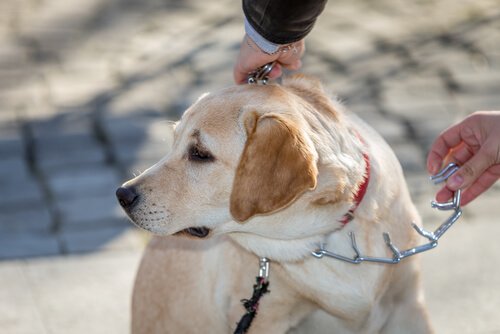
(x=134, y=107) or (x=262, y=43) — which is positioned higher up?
(x=262, y=43)

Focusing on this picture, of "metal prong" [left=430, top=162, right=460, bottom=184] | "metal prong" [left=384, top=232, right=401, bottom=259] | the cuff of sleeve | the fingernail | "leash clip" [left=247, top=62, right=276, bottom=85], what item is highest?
the cuff of sleeve

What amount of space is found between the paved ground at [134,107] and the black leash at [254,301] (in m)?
1.27

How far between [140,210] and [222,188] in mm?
339

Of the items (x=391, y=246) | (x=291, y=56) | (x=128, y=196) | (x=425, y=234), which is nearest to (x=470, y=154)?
(x=425, y=234)

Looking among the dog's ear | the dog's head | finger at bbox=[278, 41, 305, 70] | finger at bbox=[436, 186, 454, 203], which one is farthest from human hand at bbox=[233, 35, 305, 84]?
finger at bbox=[436, 186, 454, 203]

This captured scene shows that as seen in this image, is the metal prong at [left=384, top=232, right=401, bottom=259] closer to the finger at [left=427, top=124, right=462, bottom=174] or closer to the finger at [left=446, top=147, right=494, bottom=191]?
the finger at [left=446, top=147, right=494, bottom=191]

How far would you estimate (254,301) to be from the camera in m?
3.89

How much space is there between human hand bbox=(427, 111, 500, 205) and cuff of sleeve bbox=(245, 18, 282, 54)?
2.85 ft

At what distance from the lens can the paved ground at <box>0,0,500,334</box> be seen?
523 cm

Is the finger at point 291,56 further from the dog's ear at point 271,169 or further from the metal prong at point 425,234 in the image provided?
the metal prong at point 425,234

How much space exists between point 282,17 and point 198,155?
660mm

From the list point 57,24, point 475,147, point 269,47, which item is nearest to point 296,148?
point 269,47

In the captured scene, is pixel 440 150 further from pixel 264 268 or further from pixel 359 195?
pixel 264 268

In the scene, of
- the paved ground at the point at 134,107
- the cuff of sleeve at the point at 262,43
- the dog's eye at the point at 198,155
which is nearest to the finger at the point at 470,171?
the cuff of sleeve at the point at 262,43
